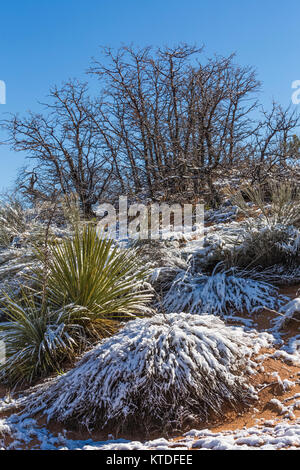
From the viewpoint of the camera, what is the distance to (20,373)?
3.52 m

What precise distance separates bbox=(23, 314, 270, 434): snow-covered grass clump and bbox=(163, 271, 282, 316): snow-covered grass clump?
48.2 inches

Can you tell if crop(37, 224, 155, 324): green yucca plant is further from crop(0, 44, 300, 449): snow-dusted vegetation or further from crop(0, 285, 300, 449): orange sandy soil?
crop(0, 285, 300, 449): orange sandy soil

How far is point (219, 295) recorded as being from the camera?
4426 mm

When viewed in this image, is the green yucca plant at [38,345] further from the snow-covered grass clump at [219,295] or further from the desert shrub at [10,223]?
the desert shrub at [10,223]

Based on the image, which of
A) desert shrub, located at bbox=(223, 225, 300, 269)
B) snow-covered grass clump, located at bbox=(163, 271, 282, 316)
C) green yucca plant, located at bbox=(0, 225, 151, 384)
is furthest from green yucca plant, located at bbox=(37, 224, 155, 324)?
desert shrub, located at bbox=(223, 225, 300, 269)

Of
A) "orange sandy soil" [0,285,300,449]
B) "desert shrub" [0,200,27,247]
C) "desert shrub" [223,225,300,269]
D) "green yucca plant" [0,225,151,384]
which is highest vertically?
"desert shrub" [0,200,27,247]

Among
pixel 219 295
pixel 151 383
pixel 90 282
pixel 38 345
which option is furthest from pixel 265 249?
pixel 38 345

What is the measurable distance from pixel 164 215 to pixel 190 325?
5.61m

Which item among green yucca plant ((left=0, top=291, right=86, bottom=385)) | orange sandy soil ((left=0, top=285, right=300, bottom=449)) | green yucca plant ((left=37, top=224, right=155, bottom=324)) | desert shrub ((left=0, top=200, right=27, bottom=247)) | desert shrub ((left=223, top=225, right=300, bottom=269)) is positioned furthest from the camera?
desert shrub ((left=0, top=200, right=27, bottom=247))

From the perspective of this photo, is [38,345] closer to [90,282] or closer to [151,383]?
[90,282]

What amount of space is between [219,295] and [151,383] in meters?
1.96

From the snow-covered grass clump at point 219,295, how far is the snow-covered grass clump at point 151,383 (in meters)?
1.23

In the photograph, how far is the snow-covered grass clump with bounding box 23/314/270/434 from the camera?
Result: 8.57ft
